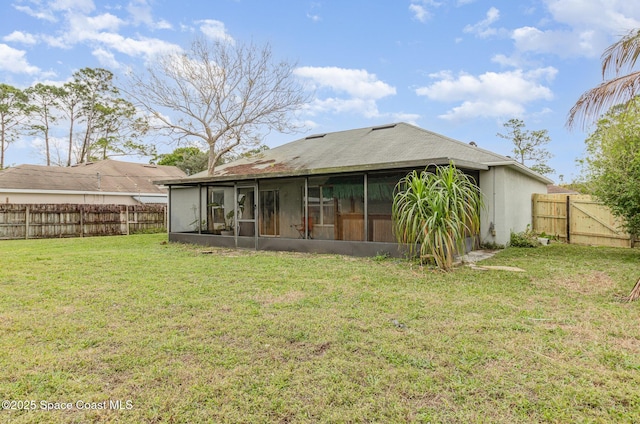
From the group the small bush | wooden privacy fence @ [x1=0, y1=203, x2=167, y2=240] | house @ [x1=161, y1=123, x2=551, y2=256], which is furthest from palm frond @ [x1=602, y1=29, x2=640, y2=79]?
wooden privacy fence @ [x1=0, y1=203, x2=167, y2=240]

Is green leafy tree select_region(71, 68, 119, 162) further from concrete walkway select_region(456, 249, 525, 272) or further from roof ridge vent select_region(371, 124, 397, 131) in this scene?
concrete walkway select_region(456, 249, 525, 272)

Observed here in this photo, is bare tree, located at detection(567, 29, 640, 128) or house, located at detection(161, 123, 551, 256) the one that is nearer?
bare tree, located at detection(567, 29, 640, 128)

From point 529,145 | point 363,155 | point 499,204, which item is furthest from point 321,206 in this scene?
point 529,145

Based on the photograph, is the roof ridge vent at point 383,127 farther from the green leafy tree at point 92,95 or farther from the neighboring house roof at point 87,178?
the green leafy tree at point 92,95

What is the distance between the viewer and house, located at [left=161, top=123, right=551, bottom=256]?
8.65m

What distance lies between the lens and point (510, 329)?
3633 mm

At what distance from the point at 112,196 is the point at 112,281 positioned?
15.0 m

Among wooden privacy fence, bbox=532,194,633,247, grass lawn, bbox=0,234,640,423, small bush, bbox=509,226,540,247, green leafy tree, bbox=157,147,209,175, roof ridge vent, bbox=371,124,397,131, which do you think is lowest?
grass lawn, bbox=0,234,640,423

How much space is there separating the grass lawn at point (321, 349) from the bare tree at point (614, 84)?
105 inches

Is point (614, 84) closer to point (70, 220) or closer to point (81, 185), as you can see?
point (70, 220)

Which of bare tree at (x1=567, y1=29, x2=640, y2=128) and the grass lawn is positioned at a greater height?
bare tree at (x1=567, y1=29, x2=640, y2=128)

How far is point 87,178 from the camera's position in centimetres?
1925

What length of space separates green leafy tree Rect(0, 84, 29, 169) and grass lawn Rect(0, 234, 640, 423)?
24.4 meters

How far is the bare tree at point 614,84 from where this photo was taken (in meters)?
5.22
